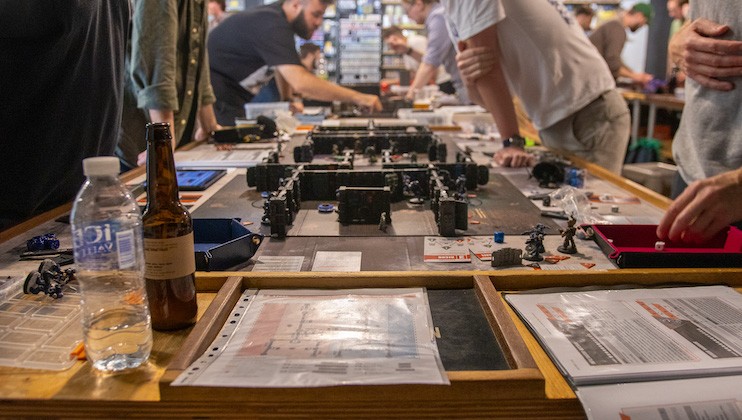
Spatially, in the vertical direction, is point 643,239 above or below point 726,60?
below

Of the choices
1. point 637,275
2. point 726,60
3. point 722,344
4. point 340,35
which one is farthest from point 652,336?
point 340,35

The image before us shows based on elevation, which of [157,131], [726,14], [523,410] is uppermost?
[726,14]

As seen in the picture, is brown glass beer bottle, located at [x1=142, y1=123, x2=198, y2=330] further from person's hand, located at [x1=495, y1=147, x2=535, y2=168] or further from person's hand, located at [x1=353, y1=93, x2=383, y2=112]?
person's hand, located at [x1=353, y1=93, x2=383, y2=112]

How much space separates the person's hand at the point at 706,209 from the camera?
1146 mm

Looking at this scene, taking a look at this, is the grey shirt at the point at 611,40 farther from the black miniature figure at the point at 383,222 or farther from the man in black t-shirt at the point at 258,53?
the black miniature figure at the point at 383,222

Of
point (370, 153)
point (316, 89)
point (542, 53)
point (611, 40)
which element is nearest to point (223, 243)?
point (370, 153)

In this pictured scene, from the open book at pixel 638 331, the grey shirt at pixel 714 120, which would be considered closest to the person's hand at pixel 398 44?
the grey shirt at pixel 714 120

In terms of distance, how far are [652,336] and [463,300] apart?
0.95 ft

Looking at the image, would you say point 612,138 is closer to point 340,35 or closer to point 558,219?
point 558,219

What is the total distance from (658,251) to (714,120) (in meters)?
0.78

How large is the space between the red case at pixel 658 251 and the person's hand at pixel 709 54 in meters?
0.59

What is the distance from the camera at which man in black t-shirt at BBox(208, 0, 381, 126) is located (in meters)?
3.83

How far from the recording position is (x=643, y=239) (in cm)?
130

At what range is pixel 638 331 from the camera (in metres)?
0.89
